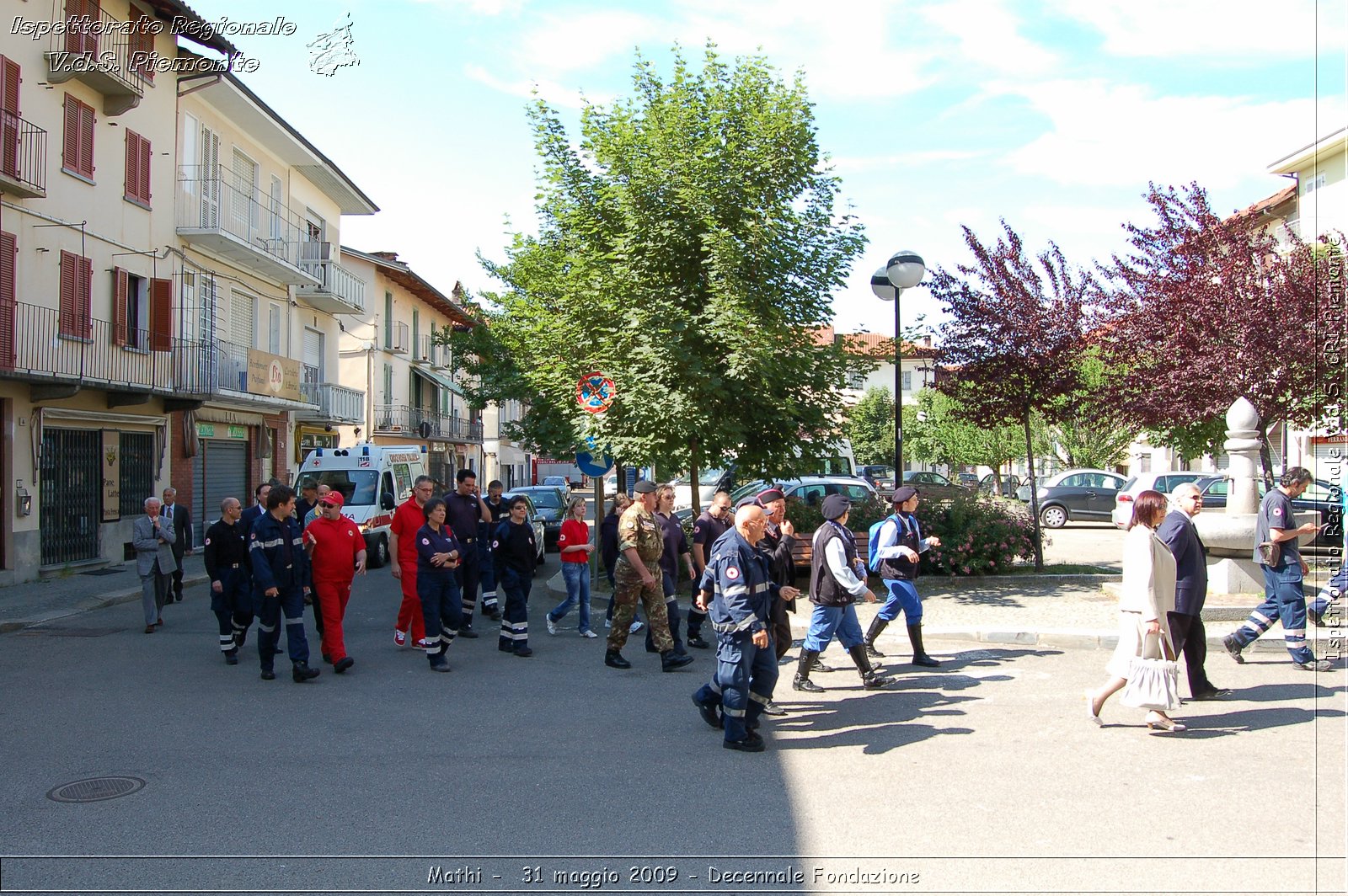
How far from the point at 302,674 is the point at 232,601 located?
5.32ft

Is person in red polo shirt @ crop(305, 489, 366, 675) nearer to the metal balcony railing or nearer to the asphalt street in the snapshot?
the asphalt street

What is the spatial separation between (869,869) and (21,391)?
57.2ft

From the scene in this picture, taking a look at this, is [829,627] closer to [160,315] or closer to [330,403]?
[160,315]

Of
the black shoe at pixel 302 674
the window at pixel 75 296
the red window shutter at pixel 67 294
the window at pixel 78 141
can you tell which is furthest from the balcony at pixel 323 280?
the black shoe at pixel 302 674

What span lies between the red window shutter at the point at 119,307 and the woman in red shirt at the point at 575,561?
12978mm

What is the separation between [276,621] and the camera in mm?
8453

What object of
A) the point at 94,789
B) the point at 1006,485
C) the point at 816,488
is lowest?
the point at 94,789

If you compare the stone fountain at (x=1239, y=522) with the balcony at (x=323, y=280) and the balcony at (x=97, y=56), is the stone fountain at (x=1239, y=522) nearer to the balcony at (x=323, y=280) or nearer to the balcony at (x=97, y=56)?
the balcony at (x=97, y=56)

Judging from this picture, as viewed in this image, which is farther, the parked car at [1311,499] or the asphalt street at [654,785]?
the parked car at [1311,499]

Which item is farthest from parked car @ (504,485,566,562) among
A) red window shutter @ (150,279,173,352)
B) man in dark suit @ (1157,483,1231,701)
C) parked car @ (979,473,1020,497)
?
parked car @ (979,473,1020,497)

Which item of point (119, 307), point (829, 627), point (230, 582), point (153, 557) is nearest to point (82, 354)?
point (119, 307)

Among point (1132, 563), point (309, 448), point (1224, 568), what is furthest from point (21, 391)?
point (1224, 568)

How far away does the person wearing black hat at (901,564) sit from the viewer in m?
8.41

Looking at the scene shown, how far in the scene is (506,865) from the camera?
4320 millimetres
